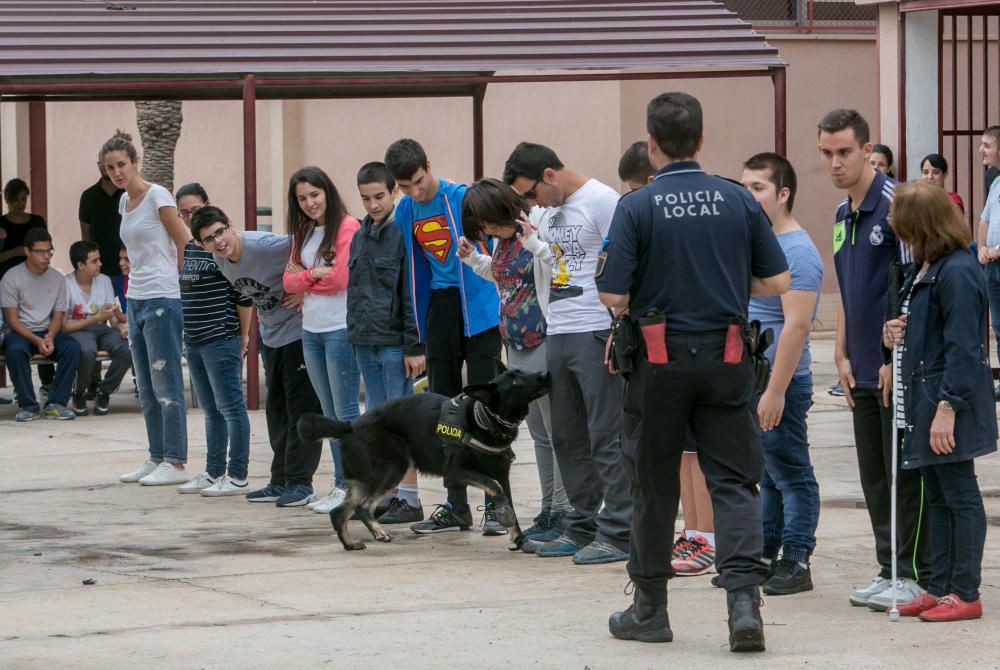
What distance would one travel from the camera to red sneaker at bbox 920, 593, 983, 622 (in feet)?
18.0

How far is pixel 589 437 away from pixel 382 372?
1.50m

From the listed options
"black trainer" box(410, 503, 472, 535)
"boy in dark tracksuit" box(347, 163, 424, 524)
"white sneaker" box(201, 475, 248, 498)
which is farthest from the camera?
"white sneaker" box(201, 475, 248, 498)

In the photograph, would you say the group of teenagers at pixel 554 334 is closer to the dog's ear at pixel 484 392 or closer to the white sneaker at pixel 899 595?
the white sneaker at pixel 899 595

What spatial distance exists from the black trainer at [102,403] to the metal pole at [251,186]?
1.18 metres

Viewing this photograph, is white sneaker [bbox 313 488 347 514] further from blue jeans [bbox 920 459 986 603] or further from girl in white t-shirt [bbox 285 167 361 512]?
blue jeans [bbox 920 459 986 603]

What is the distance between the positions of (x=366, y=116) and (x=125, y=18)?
10230 mm

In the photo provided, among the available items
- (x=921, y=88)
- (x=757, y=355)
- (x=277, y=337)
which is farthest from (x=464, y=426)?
(x=921, y=88)

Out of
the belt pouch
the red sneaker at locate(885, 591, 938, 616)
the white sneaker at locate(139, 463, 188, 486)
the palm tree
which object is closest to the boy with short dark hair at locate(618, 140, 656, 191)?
the belt pouch

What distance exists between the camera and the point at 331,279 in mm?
8047

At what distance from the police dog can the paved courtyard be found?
226 millimetres

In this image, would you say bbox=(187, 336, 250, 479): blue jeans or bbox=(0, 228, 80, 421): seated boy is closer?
bbox=(187, 336, 250, 479): blue jeans

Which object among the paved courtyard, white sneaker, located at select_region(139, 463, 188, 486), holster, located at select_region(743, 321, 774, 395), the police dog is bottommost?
the paved courtyard

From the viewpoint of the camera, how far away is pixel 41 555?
7.14 metres

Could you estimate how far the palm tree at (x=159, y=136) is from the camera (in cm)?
2072
